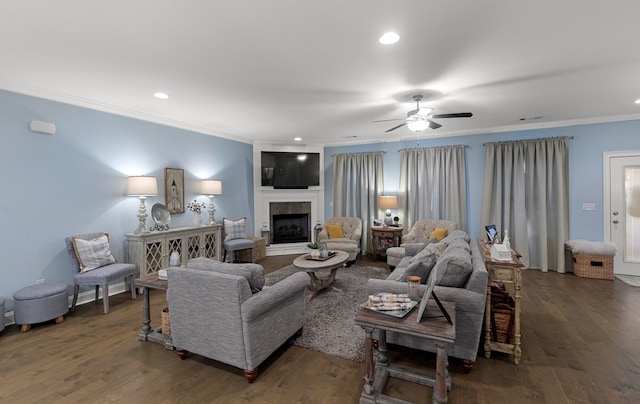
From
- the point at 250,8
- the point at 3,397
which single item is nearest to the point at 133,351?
the point at 3,397

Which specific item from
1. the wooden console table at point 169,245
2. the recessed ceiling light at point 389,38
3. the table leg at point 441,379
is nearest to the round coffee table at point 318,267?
the wooden console table at point 169,245

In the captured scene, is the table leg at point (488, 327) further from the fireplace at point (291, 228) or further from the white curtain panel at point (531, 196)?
the fireplace at point (291, 228)

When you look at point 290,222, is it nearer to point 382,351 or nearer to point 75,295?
point 75,295

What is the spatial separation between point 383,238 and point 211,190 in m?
3.66

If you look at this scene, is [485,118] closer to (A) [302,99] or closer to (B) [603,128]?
(B) [603,128]

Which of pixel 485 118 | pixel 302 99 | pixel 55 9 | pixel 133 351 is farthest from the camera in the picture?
pixel 485 118

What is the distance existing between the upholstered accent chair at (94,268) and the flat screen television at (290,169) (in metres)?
3.56

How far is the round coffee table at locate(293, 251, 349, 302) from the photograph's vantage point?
3913mm

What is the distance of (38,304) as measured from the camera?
10.2ft

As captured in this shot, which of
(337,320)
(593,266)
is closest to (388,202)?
(337,320)

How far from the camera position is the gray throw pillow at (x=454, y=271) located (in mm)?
2420

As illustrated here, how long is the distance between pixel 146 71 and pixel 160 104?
1.24 metres

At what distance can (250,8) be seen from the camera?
198 centimetres

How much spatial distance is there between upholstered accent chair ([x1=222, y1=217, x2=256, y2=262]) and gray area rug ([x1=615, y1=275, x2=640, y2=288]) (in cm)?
634
